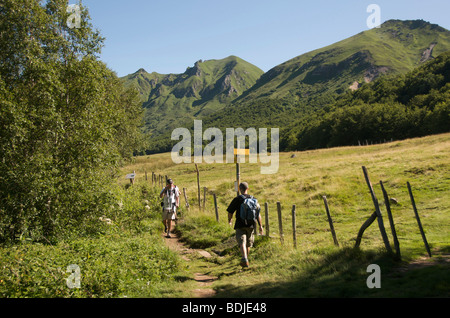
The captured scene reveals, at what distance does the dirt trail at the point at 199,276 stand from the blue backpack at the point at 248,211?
2019mm

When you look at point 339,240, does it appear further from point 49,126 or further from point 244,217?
point 49,126

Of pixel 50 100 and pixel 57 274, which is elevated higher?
pixel 50 100

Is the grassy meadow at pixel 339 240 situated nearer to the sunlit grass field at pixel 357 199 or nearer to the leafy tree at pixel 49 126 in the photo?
the sunlit grass field at pixel 357 199

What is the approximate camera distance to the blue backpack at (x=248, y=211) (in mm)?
9789

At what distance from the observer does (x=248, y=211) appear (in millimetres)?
9789

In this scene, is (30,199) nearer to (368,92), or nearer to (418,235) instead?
Result: (418,235)

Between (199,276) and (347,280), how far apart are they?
15.1 feet

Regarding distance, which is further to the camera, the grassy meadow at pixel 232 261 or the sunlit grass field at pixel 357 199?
the sunlit grass field at pixel 357 199

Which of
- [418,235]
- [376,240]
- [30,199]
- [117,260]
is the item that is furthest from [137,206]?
[418,235]

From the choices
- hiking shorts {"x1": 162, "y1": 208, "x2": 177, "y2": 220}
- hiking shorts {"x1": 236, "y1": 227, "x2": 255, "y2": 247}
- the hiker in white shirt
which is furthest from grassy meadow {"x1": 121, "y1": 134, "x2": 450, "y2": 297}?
the hiker in white shirt

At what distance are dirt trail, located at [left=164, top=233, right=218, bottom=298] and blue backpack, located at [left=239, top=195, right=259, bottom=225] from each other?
2019 millimetres

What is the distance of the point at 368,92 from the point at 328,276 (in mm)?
139334

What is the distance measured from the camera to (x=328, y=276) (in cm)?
783

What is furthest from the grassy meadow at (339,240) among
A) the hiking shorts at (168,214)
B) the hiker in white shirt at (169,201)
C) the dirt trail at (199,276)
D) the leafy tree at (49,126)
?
the leafy tree at (49,126)
